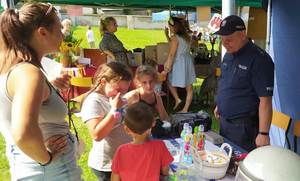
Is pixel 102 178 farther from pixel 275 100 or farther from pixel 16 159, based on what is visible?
pixel 275 100

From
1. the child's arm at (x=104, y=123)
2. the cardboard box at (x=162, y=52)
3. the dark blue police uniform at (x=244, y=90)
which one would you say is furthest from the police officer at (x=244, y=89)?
the cardboard box at (x=162, y=52)

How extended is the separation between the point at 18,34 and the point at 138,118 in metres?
0.69

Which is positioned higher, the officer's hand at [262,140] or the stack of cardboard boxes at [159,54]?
the stack of cardboard boxes at [159,54]

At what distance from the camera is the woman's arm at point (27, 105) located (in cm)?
116

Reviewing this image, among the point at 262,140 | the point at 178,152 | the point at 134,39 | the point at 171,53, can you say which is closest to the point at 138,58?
the point at 171,53

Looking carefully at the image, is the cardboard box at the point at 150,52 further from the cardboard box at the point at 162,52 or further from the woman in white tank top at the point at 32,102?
the woman in white tank top at the point at 32,102

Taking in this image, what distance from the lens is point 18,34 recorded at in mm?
1333

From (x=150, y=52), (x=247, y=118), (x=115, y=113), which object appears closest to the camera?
(x=115, y=113)

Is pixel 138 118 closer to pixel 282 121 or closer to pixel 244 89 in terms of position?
pixel 244 89

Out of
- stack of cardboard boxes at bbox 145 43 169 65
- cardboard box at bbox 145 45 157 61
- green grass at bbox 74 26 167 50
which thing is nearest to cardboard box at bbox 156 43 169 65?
stack of cardboard boxes at bbox 145 43 169 65

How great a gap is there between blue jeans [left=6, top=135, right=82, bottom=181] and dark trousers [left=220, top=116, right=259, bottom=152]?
1398 mm

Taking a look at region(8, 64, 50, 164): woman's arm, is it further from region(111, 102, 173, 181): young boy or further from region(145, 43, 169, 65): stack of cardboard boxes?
region(145, 43, 169, 65): stack of cardboard boxes

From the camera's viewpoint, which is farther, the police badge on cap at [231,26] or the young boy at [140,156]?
the police badge on cap at [231,26]

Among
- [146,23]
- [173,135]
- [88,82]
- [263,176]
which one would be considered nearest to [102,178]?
[173,135]
